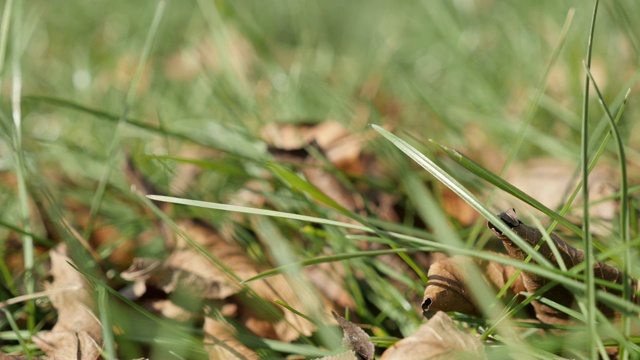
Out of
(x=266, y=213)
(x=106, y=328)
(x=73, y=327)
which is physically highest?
(x=266, y=213)

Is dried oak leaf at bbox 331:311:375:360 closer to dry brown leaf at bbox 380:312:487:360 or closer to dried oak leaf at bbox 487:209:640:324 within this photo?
dry brown leaf at bbox 380:312:487:360

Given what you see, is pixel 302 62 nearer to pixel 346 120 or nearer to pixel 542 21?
pixel 346 120

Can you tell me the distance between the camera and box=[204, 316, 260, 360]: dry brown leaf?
2.42 ft

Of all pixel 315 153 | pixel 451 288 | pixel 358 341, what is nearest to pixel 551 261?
pixel 451 288

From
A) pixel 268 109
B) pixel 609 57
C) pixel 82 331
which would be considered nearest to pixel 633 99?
pixel 609 57

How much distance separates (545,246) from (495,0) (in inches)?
72.3

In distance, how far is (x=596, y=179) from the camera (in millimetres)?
1058

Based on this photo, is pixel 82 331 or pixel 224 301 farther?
pixel 224 301

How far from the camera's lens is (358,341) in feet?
2.18

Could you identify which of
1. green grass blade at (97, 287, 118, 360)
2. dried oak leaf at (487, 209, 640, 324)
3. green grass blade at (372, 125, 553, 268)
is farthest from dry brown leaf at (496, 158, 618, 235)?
green grass blade at (97, 287, 118, 360)

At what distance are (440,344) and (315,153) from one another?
533 millimetres

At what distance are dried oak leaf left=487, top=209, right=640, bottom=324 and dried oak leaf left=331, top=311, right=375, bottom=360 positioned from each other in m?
0.18

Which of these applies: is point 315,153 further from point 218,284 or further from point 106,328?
point 106,328

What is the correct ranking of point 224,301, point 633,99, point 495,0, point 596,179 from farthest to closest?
point 495,0
point 633,99
point 596,179
point 224,301
